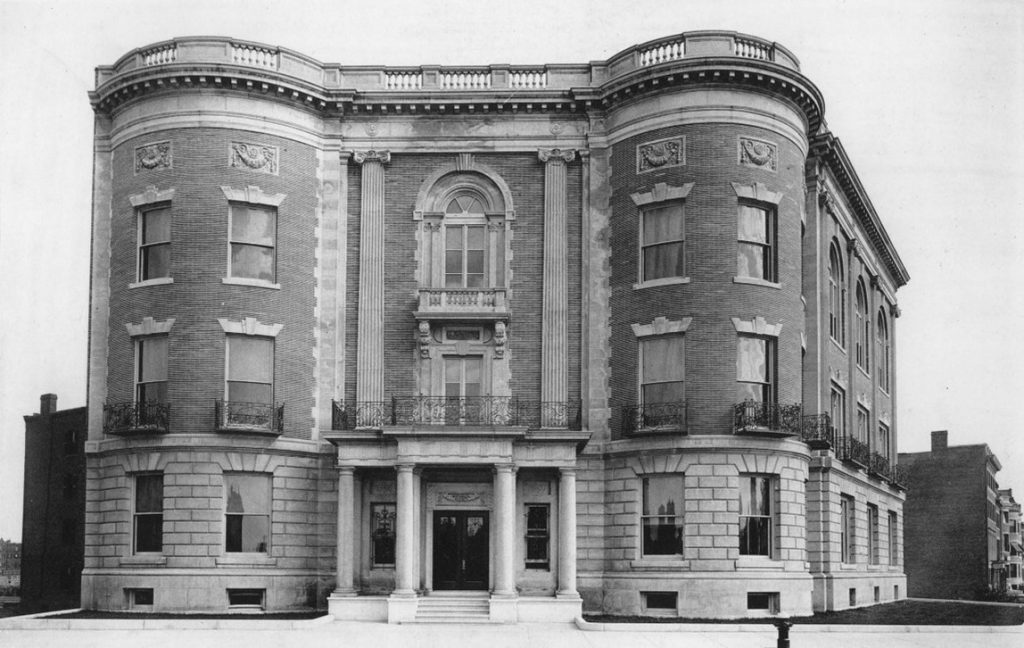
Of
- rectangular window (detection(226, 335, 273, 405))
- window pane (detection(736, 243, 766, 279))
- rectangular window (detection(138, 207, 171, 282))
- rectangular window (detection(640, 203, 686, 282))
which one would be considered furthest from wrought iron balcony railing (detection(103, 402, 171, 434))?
window pane (detection(736, 243, 766, 279))

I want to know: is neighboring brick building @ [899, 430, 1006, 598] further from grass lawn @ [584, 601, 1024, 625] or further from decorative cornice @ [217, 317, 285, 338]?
decorative cornice @ [217, 317, 285, 338]

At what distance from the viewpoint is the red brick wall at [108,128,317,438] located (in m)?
34.6

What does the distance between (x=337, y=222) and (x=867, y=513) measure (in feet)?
78.5

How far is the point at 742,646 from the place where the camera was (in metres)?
25.8

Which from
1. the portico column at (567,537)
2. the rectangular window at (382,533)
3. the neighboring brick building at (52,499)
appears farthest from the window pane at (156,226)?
the neighboring brick building at (52,499)

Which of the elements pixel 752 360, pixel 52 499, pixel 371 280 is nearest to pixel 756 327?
pixel 752 360

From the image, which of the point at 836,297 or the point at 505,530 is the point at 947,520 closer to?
the point at 836,297

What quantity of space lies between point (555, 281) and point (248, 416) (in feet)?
31.7

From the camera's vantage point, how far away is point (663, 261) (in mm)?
35688

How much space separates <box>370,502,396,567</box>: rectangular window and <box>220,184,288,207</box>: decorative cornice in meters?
9.22

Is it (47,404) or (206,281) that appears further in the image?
(47,404)

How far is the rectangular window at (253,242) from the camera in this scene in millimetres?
35406

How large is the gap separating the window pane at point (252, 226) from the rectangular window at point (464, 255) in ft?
17.1

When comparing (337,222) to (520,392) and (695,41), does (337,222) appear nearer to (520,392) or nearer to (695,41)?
(520,392)
